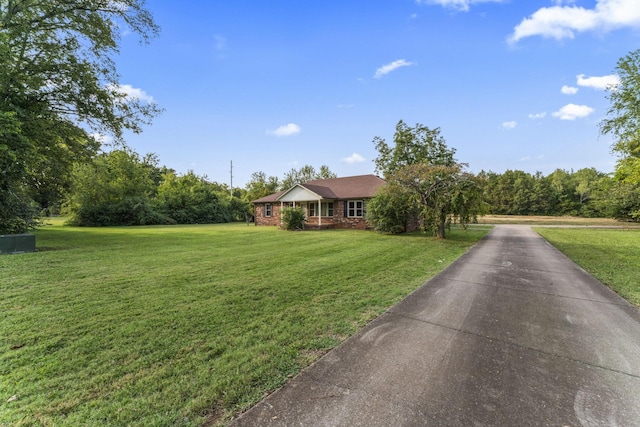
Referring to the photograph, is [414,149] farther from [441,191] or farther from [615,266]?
[615,266]

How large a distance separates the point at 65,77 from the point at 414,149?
26.0m

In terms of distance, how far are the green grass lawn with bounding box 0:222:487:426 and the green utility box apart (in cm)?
178

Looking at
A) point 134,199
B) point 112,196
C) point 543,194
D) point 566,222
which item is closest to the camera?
point 134,199

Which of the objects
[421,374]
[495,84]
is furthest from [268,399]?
[495,84]

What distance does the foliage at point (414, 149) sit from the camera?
85.3 ft

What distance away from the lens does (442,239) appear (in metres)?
13.5

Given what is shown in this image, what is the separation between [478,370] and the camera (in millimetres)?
2547

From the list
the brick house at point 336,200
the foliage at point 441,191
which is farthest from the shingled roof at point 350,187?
the foliage at point 441,191

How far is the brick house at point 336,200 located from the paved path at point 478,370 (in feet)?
48.4

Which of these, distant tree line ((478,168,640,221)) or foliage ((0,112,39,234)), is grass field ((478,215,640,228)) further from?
foliage ((0,112,39,234))

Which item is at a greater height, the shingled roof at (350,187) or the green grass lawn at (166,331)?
the shingled roof at (350,187)

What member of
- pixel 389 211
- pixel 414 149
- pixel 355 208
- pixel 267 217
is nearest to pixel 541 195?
pixel 414 149

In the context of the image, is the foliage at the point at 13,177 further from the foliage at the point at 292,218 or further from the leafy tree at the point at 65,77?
the foliage at the point at 292,218

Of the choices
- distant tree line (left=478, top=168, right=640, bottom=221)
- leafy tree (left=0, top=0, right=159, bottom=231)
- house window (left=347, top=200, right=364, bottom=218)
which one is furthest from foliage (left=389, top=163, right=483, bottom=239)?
distant tree line (left=478, top=168, right=640, bottom=221)
